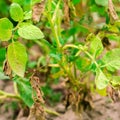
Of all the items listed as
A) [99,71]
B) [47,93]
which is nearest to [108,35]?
[99,71]

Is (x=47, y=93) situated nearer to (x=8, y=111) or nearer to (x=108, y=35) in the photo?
(x=8, y=111)

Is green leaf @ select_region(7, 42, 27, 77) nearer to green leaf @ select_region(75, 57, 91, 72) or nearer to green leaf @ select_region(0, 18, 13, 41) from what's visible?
green leaf @ select_region(0, 18, 13, 41)

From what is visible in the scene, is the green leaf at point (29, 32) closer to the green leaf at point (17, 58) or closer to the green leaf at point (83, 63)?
the green leaf at point (17, 58)

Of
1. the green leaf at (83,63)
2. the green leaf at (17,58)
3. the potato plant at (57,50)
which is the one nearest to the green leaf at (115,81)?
the potato plant at (57,50)

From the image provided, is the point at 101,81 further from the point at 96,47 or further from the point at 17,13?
the point at 17,13

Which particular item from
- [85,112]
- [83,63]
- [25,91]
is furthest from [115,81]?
[85,112]
